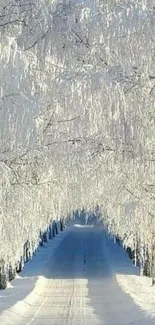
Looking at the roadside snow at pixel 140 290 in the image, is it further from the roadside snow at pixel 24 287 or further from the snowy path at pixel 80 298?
the roadside snow at pixel 24 287

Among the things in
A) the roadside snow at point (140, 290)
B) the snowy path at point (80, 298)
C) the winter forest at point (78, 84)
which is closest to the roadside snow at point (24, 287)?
the snowy path at point (80, 298)

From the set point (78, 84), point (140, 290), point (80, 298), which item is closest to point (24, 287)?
point (80, 298)

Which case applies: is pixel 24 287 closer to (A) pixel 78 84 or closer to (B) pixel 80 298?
(B) pixel 80 298

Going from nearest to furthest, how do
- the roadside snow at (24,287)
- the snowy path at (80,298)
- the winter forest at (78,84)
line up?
the winter forest at (78,84) < the snowy path at (80,298) < the roadside snow at (24,287)

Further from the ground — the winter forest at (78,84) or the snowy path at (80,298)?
the winter forest at (78,84)

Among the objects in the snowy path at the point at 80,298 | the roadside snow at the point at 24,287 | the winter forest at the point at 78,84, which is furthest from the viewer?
the roadside snow at the point at 24,287

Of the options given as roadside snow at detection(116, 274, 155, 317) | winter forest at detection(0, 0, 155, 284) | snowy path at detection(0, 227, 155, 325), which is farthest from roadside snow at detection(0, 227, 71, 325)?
winter forest at detection(0, 0, 155, 284)

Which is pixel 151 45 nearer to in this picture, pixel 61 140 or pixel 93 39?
pixel 93 39

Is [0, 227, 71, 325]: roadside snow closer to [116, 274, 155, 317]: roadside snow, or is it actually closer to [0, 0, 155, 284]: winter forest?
[116, 274, 155, 317]: roadside snow
